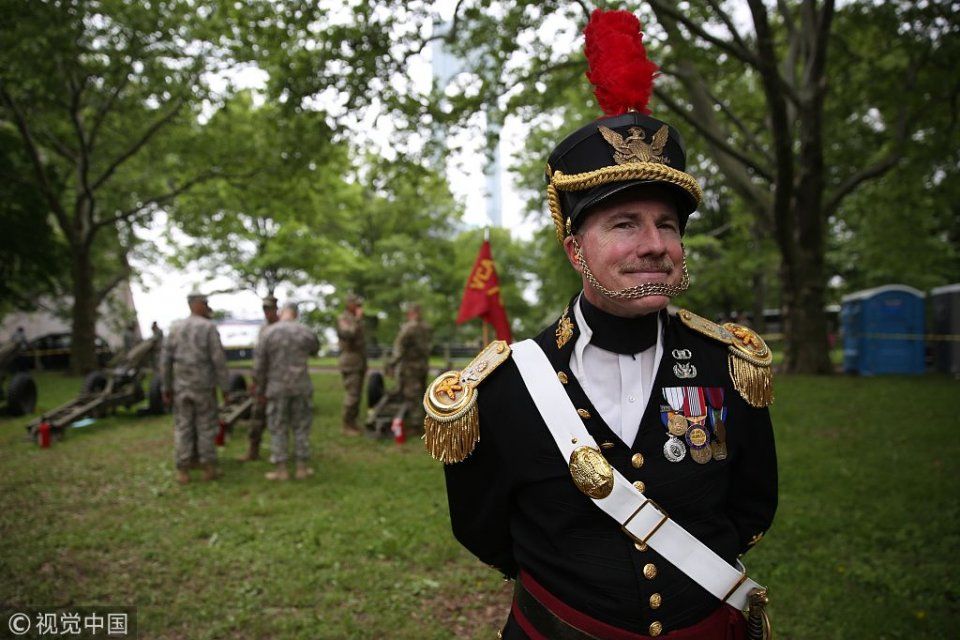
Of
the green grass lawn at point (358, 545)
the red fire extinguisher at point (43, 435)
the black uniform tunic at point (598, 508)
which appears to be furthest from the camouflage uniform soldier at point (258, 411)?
the black uniform tunic at point (598, 508)

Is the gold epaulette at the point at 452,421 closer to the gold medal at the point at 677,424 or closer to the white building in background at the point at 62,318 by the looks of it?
the gold medal at the point at 677,424

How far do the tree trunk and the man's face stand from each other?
67.6ft

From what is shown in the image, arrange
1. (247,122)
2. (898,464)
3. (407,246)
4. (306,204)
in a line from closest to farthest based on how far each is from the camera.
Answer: (898,464)
(306,204)
(247,122)
(407,246)

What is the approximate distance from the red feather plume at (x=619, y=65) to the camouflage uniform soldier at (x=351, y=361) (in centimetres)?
909

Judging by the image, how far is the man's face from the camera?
5.63ft

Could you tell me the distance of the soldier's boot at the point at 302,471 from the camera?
782 centimetres

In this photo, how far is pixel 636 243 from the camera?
1724 mm

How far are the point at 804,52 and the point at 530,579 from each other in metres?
14.8

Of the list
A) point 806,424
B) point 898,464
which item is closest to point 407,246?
point 806,424

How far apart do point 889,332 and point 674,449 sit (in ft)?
62.6

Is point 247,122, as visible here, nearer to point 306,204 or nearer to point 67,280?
point 306,204

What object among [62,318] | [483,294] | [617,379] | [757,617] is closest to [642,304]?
[617,379]

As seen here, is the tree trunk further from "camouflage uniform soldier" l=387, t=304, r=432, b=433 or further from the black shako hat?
the black shako hat

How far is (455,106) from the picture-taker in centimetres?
1040
